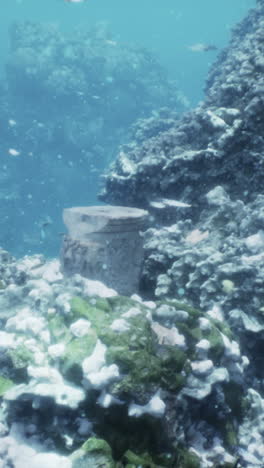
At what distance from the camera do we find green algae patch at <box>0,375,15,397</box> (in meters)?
2.83

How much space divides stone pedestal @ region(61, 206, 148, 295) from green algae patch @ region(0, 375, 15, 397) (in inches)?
87.0

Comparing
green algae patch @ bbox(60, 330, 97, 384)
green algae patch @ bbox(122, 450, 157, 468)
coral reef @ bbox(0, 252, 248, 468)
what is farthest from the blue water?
green algae patch @ bbox(122, 450, 157, 468)

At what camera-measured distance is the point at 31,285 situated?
4406 millimetres

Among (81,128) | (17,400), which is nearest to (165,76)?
(81,128)

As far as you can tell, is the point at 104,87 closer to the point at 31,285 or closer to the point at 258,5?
the point at 258,5

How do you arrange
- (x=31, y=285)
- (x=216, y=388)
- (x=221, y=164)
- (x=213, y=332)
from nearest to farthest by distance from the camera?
(x=216, y=388) → (x=213, y=332) → (x=31, y=285) → (x=221, y=164)

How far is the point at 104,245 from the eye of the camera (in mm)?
4980

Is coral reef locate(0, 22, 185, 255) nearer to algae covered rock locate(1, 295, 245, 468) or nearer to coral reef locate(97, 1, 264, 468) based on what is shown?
coral reef locate(97, 1, 264, 468)

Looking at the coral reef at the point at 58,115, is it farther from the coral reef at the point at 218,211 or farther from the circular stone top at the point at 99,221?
the circular stone top at the point at 99,221

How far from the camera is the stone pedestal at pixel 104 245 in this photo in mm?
4977

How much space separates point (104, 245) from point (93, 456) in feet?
9.69

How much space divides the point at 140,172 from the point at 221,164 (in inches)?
64.1

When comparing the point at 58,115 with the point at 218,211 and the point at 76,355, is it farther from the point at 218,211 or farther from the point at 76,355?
the point at 76,355

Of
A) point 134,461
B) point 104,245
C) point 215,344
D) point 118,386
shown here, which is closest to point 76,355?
point 118,386
